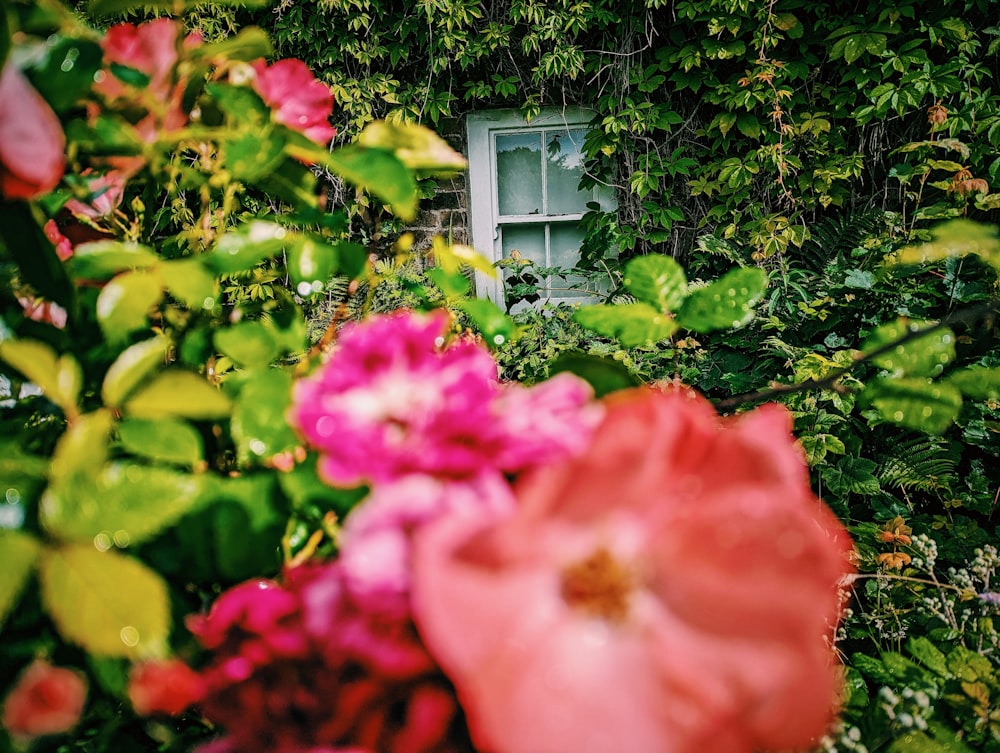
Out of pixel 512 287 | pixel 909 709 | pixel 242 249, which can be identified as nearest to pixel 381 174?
pixel 242 249

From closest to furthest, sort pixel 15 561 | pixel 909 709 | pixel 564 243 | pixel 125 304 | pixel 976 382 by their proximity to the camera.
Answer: pixel 15 561, pixel 125 304, pixel 976 382, pixel 909 709, pixel 564 243

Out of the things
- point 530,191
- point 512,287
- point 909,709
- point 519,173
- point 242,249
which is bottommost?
point 512,287

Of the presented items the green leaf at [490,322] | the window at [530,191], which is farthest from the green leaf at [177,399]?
the window at [530,191]

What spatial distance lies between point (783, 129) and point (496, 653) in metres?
3.42

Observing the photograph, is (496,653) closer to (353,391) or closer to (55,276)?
(353,391)

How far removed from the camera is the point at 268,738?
286 millimetres

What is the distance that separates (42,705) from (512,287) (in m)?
3.21

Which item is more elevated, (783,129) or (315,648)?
(783,129)

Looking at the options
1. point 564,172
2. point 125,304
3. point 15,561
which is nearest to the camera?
point 15,561

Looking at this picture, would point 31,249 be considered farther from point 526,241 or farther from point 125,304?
point 526,241

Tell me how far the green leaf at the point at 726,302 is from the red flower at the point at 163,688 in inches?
15.4

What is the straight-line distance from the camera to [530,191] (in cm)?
361

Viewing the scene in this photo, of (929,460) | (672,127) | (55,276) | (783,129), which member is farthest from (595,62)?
(55,276)

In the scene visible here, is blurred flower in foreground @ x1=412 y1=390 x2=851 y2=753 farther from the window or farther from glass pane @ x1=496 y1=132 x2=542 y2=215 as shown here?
glass pane @ x1=496 y1=132 x2=542 y2=215
